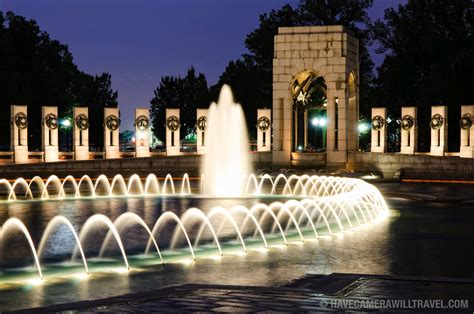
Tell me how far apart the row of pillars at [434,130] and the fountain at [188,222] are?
891cm

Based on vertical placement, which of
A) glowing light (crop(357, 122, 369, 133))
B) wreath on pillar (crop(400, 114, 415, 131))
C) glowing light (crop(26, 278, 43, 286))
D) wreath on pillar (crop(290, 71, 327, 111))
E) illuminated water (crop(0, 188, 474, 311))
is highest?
wreath on pillar (crop(290, 71, 327, 111))

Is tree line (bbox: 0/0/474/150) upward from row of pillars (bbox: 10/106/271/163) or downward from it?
upward

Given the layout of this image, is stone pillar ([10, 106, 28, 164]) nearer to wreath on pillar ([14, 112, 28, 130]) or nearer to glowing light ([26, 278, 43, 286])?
wreath on pillar ([14, 112, 28, 130])

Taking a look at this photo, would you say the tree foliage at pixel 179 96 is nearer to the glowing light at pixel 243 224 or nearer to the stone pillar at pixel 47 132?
the stone pillar at pixel 47 132

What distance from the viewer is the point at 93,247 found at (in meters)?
14.7

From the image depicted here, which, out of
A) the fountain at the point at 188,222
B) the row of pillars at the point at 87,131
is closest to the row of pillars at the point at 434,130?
the row of pillars at the point at 87,131

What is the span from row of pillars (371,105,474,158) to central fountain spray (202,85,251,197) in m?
10.3

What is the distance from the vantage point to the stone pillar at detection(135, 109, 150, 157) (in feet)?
142

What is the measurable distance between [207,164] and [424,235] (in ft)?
53.9

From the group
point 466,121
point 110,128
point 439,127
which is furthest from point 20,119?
point 466,121

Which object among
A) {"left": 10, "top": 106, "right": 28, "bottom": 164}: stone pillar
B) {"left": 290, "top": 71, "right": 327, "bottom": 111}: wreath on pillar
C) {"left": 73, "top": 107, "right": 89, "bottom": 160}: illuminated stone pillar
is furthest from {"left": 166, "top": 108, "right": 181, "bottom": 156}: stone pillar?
{"left": 10, "top": 106, "right": 28, "bottom": 164}: stone pillar

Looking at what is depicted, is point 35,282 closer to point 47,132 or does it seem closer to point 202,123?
point 47,132

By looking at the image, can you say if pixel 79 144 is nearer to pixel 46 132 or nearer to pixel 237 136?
pixel 46 132

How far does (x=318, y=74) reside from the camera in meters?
42.2
